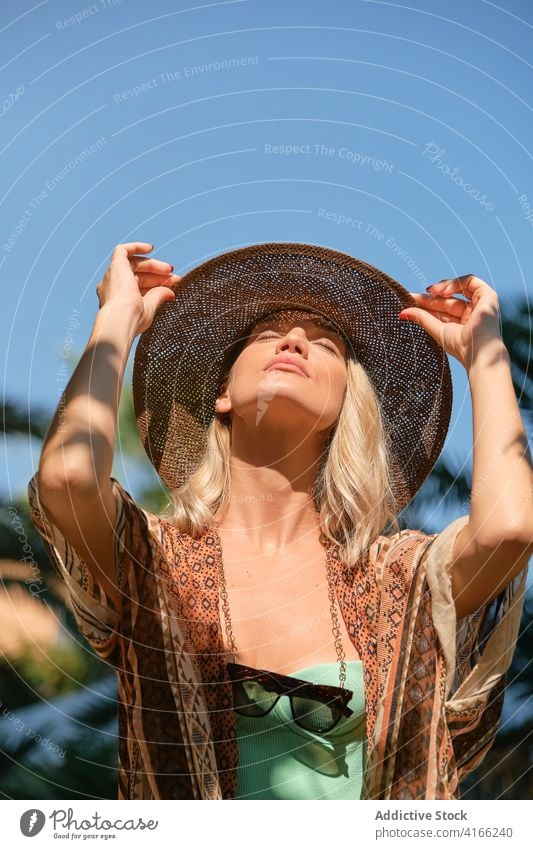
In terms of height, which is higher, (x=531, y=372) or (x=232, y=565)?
(x=531, y=372)

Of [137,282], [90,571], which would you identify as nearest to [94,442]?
[90,571]

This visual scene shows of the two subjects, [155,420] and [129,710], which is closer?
[129,710]

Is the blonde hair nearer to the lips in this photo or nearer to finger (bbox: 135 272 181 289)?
the lips

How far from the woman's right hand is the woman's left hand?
0.64 metres

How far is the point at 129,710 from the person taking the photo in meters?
2.52

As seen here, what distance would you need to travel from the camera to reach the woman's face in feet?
9.25

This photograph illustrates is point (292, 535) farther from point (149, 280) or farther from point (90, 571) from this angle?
point (149, 280)

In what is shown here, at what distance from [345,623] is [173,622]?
44cm

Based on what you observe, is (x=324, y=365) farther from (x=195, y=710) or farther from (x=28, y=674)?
(x=28, y=674)

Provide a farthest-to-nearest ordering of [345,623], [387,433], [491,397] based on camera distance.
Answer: [387,433] → [345,623] → [491,397]

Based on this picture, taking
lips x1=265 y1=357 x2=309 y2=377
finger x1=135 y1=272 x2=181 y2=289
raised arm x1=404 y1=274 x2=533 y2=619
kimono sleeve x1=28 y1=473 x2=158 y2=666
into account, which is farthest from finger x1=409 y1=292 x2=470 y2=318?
kimono sleeve x1=28 y1=473 x2=158 y2=666

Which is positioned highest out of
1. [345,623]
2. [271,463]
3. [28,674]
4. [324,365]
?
[324,365]

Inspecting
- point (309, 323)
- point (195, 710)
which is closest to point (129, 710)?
point (195, 710)

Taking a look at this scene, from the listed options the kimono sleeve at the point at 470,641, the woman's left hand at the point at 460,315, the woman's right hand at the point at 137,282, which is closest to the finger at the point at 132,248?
the woman's right hand at the point at 137,282
